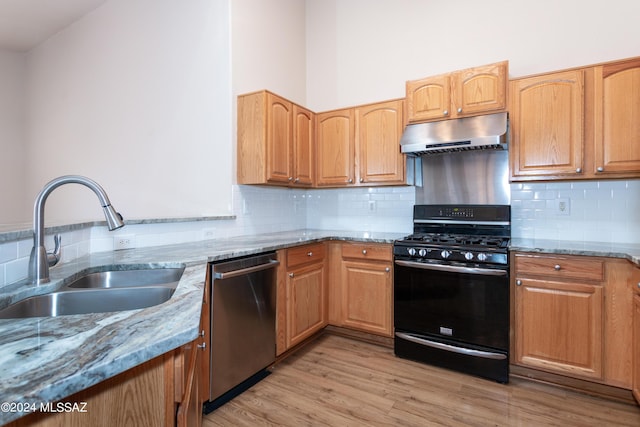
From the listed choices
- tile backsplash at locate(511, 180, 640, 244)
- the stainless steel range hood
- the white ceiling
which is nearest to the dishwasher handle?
the stainless steel range hood

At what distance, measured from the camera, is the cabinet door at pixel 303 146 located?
3.15 metres

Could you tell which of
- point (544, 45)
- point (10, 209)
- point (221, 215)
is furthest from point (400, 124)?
point (10, 209)

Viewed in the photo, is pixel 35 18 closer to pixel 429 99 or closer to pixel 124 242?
pixel 124 242

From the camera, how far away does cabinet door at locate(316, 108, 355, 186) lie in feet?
10.7

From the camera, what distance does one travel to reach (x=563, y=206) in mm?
2621

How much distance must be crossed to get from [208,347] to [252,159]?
1.59 meters

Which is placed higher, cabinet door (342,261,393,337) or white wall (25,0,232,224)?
white wall (25,0,232,224)

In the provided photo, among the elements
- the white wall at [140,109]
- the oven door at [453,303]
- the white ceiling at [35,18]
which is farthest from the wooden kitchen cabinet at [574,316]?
the white ceiling at [35,18]

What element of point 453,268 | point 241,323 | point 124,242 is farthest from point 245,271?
point 453,268

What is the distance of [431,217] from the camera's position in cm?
310

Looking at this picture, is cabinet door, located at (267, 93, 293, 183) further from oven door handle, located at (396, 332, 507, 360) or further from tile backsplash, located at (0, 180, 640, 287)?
oven door handle, located at (396, 332, 507, 360)

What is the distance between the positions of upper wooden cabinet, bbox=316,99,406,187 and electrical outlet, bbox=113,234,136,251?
1.84 m

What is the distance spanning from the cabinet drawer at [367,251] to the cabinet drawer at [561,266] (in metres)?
0.94

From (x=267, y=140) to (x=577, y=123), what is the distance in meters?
2.34
